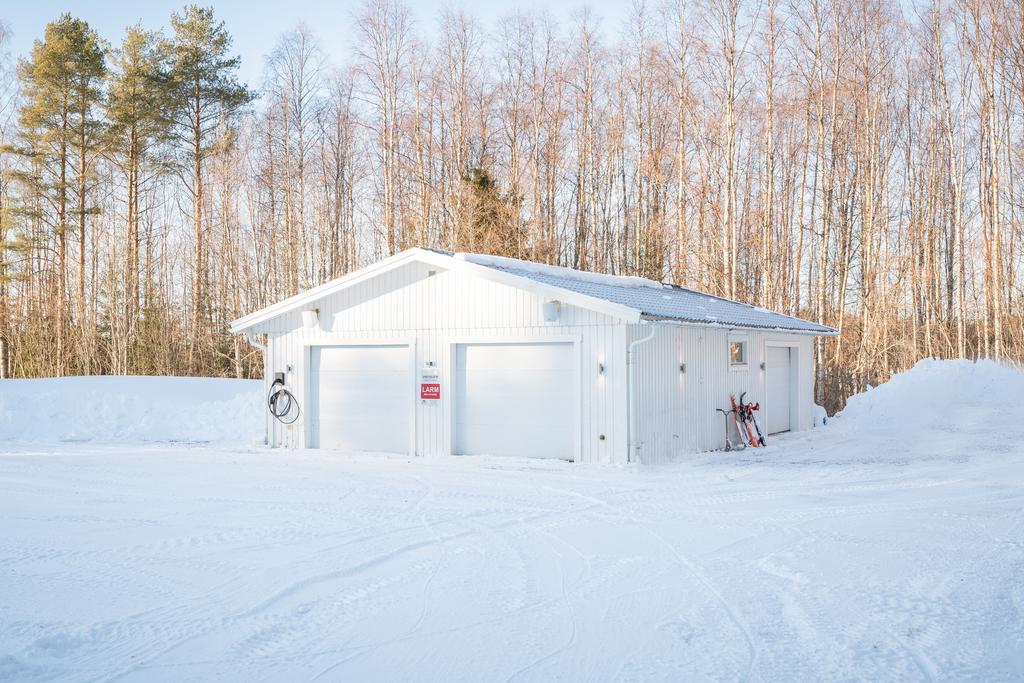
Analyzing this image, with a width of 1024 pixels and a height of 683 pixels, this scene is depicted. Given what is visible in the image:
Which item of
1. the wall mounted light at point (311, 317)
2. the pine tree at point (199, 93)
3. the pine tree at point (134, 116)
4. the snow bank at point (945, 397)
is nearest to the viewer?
the wall mounted light at point (311, 317)

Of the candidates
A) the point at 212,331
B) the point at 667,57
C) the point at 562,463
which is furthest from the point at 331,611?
the point at 212,331

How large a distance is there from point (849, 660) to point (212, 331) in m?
23.2

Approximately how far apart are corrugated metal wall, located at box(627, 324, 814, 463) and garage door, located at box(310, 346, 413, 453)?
3855 millimetres

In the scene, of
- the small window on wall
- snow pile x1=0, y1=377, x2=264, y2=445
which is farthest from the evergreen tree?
the small window on wall

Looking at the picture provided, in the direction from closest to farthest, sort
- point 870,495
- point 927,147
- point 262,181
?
point 870,495
point 927,147
point 262,181

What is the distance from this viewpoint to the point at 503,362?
40.0 ft

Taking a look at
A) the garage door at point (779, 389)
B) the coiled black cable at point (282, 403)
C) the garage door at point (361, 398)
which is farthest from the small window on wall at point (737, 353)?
the coiled black cable at point (282, 403)

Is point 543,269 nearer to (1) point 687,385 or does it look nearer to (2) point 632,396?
(1) point 687,385

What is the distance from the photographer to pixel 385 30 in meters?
22.3

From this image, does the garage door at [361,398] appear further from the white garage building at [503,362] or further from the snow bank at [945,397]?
the snow bank at [945,397]

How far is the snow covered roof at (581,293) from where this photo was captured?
1127 centimetres

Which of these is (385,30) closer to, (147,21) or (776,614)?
(147,21)

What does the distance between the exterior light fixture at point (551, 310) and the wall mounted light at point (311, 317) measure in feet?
14.0

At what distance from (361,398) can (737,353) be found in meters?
6.56
